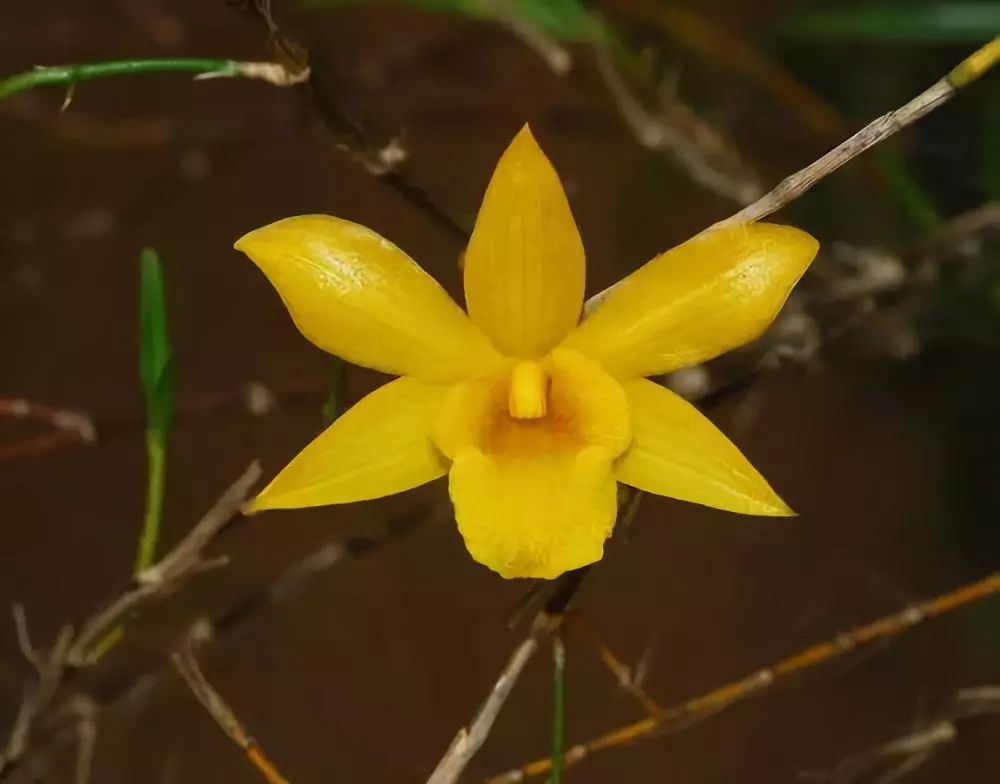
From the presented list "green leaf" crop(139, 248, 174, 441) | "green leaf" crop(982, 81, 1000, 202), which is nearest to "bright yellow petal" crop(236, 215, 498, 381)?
"green leaf" crop(139, 248, 174, 441)

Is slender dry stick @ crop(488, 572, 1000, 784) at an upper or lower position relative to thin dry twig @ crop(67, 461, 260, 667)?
lower

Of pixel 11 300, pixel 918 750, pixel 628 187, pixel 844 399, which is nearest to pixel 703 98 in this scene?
pixel 628 187

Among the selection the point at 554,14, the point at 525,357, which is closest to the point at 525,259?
the point at 525,357

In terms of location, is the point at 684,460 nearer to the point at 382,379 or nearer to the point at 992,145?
the point at 382,379

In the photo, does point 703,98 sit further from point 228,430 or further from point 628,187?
point 228,430

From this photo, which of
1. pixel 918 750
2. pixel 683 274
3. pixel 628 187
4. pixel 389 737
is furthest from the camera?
pixel 628 187

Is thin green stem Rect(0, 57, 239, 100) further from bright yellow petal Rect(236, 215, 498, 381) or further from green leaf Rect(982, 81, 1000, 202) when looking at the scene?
green leaf Rect(982, 81, 1000, 202)

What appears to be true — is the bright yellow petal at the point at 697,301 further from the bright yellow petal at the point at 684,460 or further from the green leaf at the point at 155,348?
the green leaf at the point at 155,348

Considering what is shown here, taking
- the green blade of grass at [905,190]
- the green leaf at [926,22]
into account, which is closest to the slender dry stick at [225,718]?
the green blade of grass at [905,190]
